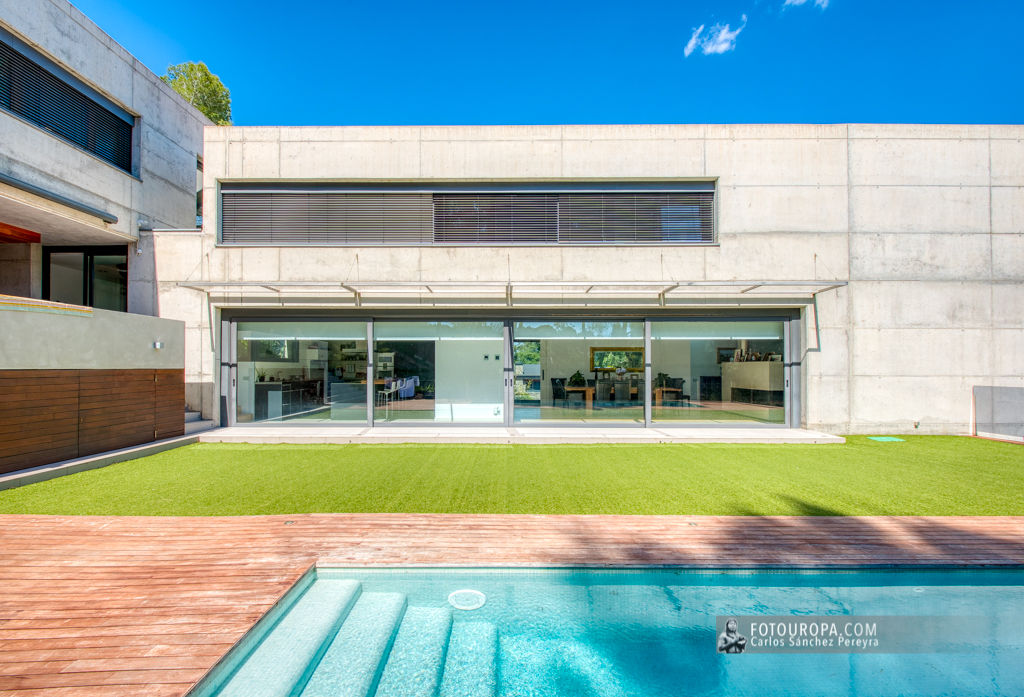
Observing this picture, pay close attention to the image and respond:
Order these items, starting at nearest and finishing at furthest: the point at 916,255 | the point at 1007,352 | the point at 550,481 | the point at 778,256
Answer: the point at 550,481 → the point at 1007,352 → the point at 916,255 → the point at 778,256

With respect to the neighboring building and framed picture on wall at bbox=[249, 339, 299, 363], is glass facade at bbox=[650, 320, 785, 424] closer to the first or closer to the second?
the neighboring building

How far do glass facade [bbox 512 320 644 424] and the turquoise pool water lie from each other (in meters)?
6.92

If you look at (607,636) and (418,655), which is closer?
(418,655)

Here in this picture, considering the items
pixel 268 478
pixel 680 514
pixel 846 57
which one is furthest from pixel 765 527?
pixel 846 57

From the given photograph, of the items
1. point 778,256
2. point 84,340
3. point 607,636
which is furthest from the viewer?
point 778,256

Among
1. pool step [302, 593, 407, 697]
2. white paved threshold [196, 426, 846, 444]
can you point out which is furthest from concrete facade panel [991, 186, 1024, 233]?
pool step [302, 593, 407, 697]

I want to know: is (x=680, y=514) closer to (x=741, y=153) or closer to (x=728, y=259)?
(x=728, y=259)

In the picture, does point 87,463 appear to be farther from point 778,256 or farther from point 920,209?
point 920,209

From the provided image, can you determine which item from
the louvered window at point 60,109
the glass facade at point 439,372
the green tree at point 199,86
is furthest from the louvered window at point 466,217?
the green tree at point 199,86

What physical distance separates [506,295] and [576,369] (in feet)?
7.89

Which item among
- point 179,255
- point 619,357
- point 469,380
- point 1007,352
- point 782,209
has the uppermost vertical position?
point 782,209

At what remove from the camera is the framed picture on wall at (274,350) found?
10.4 meters

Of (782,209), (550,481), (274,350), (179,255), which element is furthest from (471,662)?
(179,255)

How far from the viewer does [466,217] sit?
1022cm
